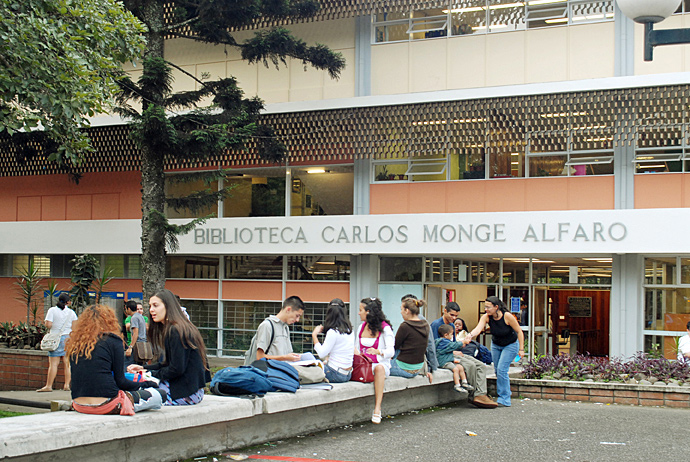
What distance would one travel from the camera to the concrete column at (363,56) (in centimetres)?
1939

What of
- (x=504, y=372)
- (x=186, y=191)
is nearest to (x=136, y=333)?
(x=504, y=372)

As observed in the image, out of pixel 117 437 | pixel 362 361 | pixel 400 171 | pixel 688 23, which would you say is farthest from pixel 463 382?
pixel 688 23

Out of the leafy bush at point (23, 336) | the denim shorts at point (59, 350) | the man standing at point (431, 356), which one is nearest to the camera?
the man standing at point (431, 356)

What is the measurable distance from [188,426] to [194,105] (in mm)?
11409

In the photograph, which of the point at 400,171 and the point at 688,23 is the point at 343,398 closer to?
the point at 400,171

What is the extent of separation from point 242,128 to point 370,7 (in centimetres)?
463

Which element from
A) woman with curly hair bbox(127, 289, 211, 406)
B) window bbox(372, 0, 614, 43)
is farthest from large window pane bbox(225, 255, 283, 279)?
woman with curly hair bbox(127, 289, 211, 406)

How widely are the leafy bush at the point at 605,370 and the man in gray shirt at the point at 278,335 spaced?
535cm

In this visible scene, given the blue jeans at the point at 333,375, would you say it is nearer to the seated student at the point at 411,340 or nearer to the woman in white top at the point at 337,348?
the woman in white top at the point at 337,348

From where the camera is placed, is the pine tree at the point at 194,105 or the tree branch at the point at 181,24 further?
the tree branch at the point at 181,24

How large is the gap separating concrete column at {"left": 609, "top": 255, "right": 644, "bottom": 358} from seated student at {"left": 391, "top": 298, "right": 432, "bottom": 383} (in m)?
7.84

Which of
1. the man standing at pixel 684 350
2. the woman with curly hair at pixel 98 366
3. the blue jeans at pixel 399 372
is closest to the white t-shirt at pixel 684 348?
the man standing at pixel 684 350

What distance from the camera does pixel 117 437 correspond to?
6543 mm

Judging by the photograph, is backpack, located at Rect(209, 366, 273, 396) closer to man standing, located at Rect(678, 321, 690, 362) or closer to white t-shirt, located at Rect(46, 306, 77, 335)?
white t-shirt, located at Rect(46, 306, 77, 335)
